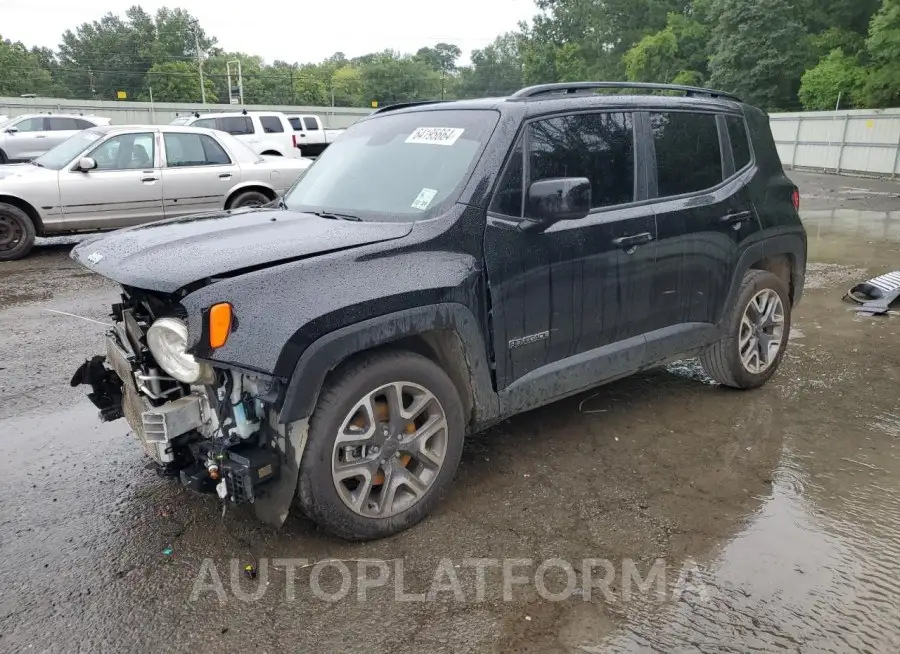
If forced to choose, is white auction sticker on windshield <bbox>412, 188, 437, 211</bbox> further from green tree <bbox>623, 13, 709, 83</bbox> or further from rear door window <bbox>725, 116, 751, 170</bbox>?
green tree <bbox>623, 13, 709, 83</bbox>

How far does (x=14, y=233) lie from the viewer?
30.9 feet

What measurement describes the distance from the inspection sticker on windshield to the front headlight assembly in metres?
1.65

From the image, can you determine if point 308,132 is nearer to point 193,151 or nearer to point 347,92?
point 193,151

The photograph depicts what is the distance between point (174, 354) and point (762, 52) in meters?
46.6

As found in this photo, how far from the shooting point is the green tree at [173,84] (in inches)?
2977

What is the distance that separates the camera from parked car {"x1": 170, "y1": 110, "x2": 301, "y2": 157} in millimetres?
17719

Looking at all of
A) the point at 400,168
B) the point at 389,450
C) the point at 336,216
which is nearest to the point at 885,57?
the point at 400,168

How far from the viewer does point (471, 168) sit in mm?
3342

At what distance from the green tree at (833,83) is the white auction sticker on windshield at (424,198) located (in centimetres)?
3783

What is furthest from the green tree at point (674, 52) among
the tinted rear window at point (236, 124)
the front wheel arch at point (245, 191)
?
the front wheel arch at point (245, 191)

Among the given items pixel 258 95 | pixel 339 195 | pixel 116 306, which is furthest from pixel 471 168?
pixel 258 95

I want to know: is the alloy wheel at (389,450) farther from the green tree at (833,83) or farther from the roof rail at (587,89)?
the green tree at (833,83)

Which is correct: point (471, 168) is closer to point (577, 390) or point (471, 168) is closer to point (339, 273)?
point (339, 273)

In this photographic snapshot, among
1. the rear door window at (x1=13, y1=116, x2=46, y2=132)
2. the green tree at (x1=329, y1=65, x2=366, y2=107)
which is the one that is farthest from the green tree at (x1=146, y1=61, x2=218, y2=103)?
the rear door window at (x1=13, y1=116, x2=46, y2=132)
